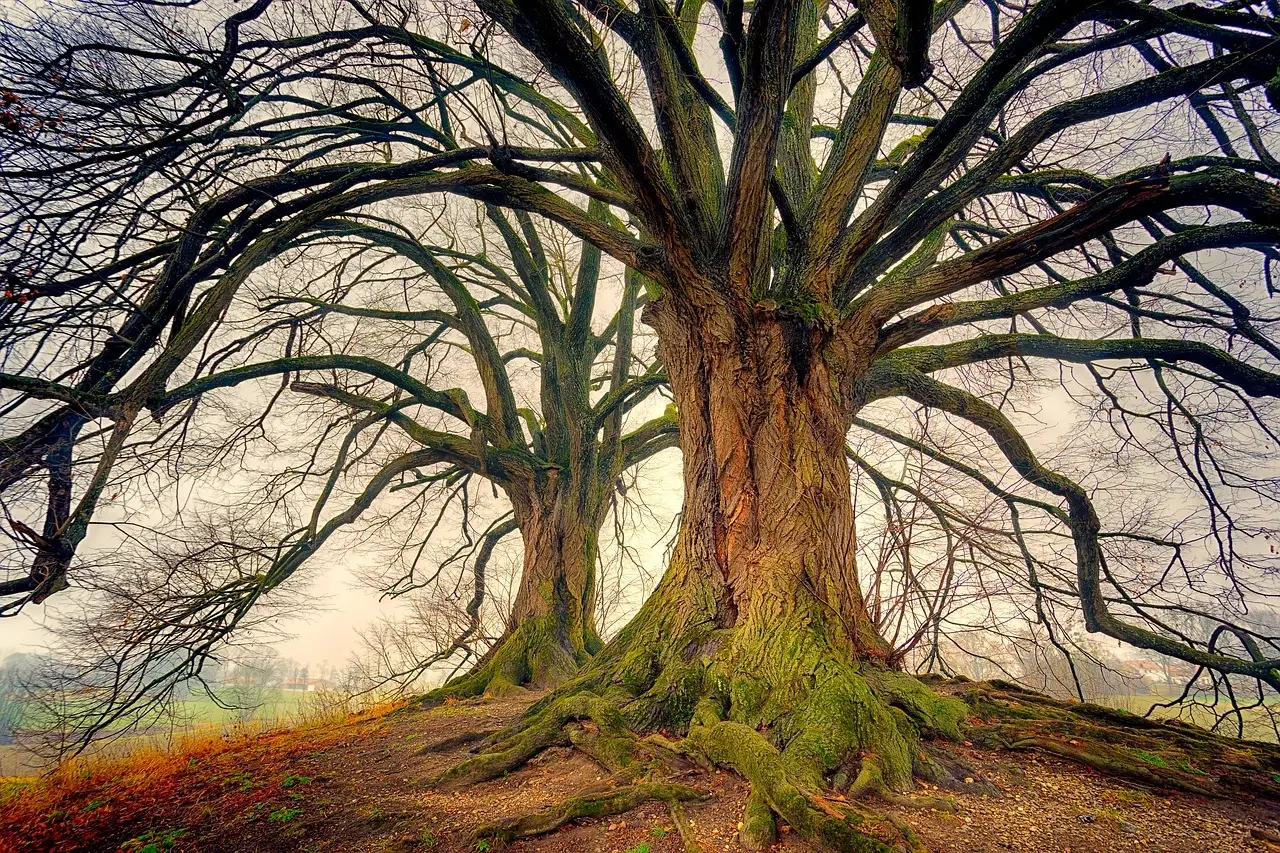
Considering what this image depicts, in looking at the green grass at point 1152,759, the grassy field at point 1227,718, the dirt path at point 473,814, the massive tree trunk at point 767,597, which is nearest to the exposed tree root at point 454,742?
the dirt path at point 473,814

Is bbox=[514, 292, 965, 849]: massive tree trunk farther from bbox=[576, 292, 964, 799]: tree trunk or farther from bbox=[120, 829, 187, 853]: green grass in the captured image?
bbox=[120, 829, 187, 853]: green grass

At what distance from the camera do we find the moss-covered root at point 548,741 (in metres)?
3.19

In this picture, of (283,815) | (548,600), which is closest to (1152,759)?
(283,815)

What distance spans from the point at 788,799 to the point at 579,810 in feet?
3.10

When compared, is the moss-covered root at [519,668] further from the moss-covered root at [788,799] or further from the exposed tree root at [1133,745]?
the exposed tree root at [1133,745]

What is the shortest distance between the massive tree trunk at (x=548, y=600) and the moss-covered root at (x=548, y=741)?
264 cm

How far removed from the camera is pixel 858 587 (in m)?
3.93

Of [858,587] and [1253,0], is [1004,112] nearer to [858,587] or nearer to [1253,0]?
[1253,0]

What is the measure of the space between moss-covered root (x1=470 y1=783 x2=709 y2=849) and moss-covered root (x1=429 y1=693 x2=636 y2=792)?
397mm

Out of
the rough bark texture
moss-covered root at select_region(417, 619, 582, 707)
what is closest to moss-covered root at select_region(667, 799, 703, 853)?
the rough bark texture

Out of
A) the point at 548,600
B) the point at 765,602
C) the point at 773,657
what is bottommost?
the point at 773,657

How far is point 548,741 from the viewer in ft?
11.6

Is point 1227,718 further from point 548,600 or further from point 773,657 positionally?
point 548,600

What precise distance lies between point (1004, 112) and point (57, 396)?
7.05m
